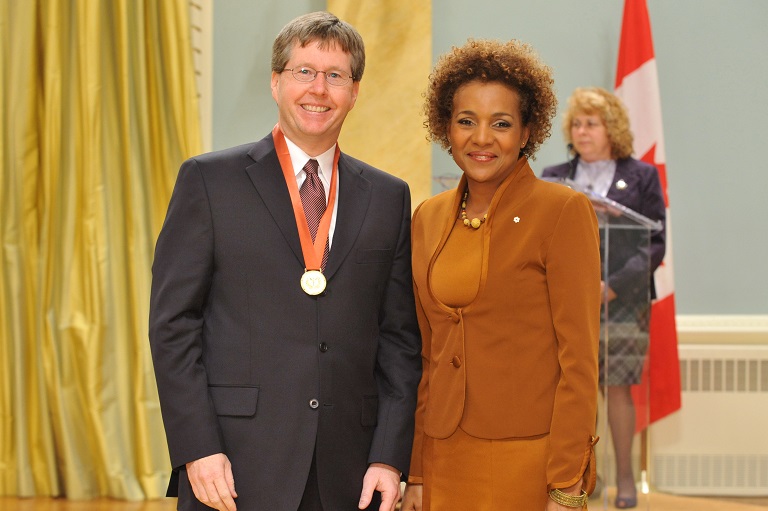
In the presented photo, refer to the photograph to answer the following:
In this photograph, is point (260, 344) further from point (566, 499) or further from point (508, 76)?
point (508, 76)

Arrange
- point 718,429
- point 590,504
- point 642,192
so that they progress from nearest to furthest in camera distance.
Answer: point 590,504 → point 642,192 → point 718,429

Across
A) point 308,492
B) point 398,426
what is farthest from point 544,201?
point 308,492

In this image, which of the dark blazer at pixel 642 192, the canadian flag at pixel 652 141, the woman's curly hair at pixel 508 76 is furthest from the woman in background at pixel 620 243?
the woman's curly hair at pixel 508 76

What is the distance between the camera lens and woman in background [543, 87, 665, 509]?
4.27 metres

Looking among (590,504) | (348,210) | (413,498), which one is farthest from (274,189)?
(590,504)

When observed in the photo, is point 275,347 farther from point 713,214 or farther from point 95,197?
point 713,214

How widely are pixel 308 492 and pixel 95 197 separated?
325 cm

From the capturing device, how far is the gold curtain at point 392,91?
5066mm

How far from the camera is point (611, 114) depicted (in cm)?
493

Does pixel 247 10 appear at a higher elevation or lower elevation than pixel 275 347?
higher

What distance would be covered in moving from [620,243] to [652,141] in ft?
4.12

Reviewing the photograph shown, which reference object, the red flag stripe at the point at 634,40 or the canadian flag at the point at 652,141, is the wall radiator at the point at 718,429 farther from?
the red flag stripe at the point at 634,40

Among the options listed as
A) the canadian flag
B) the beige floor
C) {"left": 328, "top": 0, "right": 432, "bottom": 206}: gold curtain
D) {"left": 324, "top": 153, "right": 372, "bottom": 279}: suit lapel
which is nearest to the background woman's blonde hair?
the canadian flag

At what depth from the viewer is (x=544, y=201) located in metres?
2.19
